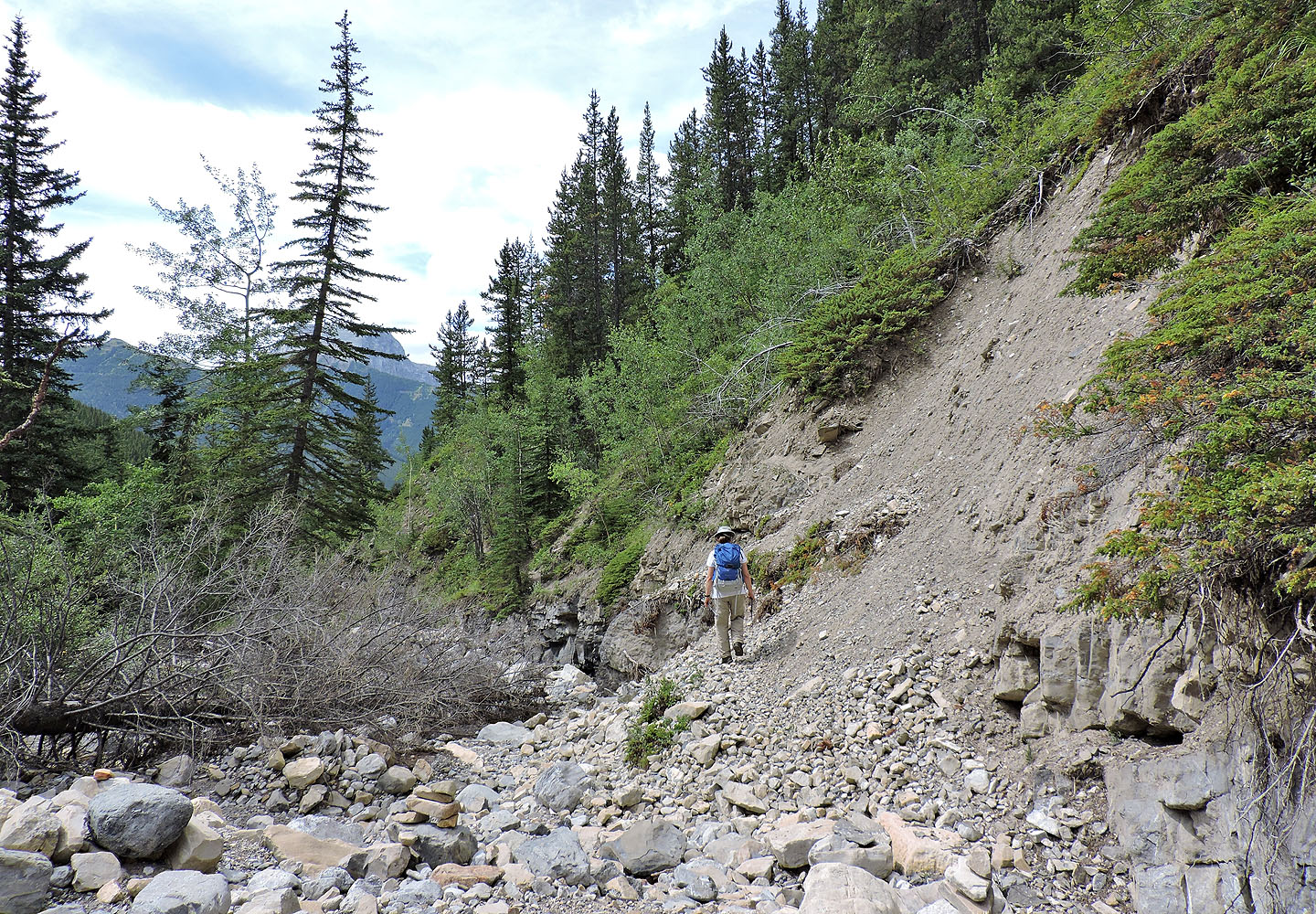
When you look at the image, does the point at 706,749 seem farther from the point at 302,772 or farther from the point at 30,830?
the point at 30,830

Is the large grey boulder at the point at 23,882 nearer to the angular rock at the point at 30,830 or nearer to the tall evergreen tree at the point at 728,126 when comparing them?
the angular rock at the point at 30,830

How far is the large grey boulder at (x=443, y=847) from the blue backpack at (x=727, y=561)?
4.31m

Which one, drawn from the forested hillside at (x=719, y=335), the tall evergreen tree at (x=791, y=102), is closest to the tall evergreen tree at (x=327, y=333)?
the forested hillside at (x=719, y=335)

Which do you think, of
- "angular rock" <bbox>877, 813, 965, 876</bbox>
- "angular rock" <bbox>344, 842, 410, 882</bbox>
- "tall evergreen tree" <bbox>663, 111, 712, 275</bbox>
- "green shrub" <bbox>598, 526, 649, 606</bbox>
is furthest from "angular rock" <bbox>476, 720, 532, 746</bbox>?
"tall evergreen tree" <bbox>663, 111, 712, 275</bbox>

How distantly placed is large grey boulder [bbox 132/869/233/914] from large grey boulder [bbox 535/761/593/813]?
308 centimetres

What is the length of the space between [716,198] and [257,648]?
97.3ft

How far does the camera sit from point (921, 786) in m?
4.62

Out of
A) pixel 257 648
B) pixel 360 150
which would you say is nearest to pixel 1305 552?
pixel 257 648

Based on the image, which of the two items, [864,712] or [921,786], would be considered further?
[864,712]

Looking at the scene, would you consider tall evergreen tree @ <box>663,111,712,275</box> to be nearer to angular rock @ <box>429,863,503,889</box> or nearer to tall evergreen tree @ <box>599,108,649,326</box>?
tall evergreen tree @ <box>599,108,649,326</box>

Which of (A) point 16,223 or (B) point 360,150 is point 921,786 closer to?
(B) point 360,150

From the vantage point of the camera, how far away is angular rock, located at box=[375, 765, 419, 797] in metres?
6.68

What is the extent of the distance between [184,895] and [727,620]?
6.13m

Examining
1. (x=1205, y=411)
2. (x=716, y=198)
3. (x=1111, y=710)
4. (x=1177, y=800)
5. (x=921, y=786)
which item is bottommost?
(x=921, y=786)
